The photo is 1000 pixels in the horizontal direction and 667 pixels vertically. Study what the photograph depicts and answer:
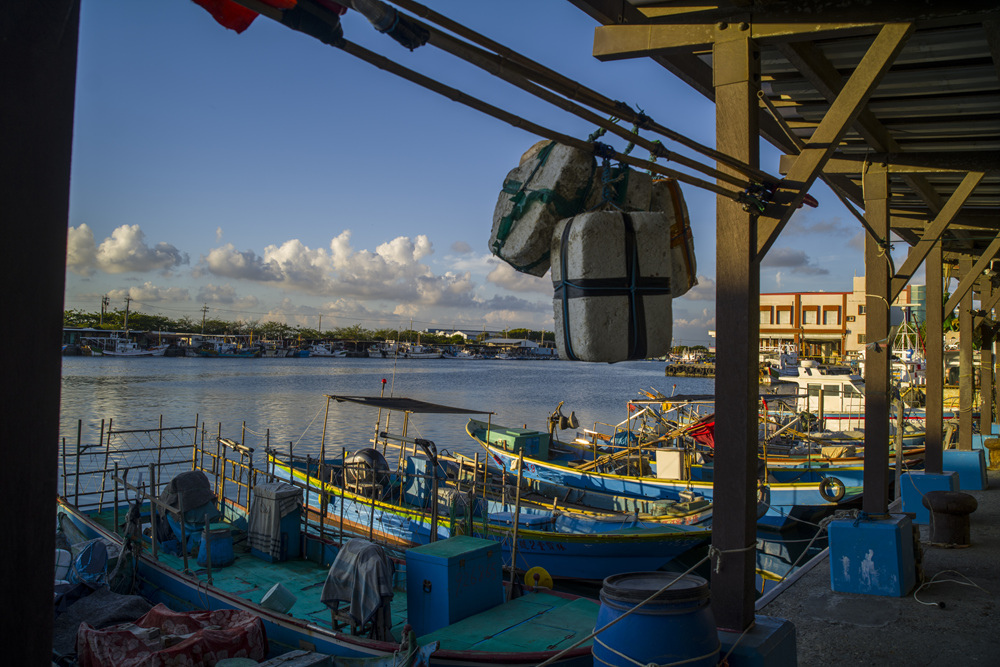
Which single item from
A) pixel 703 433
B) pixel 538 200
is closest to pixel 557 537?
pixel 703 433

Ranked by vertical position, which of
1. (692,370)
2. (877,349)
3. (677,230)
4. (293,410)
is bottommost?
(293,410)

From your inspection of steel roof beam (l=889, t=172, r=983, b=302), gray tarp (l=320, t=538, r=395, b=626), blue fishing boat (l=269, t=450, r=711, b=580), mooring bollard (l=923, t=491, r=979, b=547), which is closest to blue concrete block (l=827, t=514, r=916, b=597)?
mooring bollard (l=923, t=491, r=979, b=547)

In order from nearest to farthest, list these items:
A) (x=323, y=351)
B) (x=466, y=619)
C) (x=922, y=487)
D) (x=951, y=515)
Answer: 1. (x=466, y=619)
2. (x=951, y=515)
3. (x=922, y=487)
4. (x=323, y=351)

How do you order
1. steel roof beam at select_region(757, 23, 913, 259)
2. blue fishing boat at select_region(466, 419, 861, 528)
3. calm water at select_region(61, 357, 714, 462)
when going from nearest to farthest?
1. steel roof beam at select_region(757, 23, 913, 259)
2. blue fishing boat at select_region(466, 419, 861, 528)
3. calm water at select_region(61, 357, 714, 462)

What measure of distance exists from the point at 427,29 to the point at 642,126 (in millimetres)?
1566

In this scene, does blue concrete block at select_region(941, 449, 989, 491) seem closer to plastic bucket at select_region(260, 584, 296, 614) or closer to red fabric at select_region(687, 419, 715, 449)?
red fabric at select_region(687, 419, 715, 449)

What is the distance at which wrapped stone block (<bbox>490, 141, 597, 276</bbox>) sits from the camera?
3.31 metres

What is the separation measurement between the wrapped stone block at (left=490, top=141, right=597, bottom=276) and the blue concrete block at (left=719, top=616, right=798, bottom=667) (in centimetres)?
249

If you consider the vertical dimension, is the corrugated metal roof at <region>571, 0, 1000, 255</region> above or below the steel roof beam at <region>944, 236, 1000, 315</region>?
above

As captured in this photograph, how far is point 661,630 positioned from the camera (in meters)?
3.31

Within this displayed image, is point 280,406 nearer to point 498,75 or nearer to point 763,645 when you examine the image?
point 763,645

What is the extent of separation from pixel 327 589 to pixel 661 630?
4.85m

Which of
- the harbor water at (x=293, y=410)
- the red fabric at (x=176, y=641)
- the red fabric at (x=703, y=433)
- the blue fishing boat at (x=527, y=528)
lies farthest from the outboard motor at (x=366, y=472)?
the red fabric at (x=703, y=433)

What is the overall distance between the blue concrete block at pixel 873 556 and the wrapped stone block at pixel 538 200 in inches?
193
